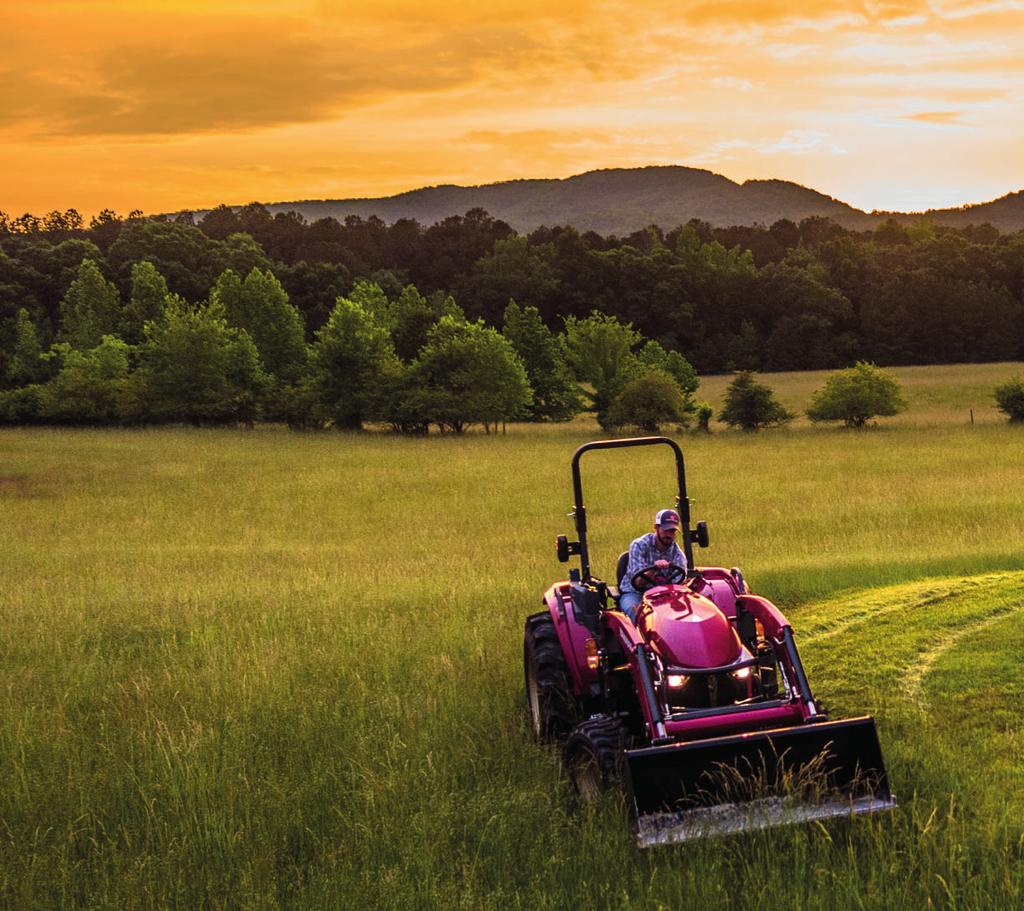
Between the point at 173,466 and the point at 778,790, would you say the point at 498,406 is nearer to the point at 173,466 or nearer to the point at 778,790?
the point at 173,466

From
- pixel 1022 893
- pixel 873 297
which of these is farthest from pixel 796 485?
pixel 873 297

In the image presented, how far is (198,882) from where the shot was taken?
6285 millimetres

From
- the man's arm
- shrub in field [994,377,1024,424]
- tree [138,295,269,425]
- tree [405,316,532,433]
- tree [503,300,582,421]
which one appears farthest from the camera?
tree [503,300,582,421]

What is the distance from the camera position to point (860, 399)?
172ft

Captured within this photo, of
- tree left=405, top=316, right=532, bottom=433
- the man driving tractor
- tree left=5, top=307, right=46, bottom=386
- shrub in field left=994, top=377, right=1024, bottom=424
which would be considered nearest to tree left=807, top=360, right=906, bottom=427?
shrub in field left=994, top=377, right=1024, bottom=424

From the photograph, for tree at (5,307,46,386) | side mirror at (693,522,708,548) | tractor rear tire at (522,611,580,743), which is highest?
tree at (5,307,46,386)

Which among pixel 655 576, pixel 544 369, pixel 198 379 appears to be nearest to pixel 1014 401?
pixel 544 369

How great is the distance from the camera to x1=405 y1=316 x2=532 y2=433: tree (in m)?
57.4

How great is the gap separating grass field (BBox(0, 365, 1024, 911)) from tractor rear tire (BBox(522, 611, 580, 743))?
Result: 0.67ft

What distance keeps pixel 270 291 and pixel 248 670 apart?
73.2m

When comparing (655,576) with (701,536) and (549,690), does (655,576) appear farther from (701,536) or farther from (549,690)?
(549,690)

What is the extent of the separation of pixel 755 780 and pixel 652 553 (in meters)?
2.31

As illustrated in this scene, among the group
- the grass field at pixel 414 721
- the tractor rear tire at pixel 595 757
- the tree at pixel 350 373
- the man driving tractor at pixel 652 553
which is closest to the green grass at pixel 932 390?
the tree at pixel 350 373

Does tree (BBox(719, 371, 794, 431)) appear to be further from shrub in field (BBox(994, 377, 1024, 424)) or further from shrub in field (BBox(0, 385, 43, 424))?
shrub in field (BBox(0, 385, 43, 424))
